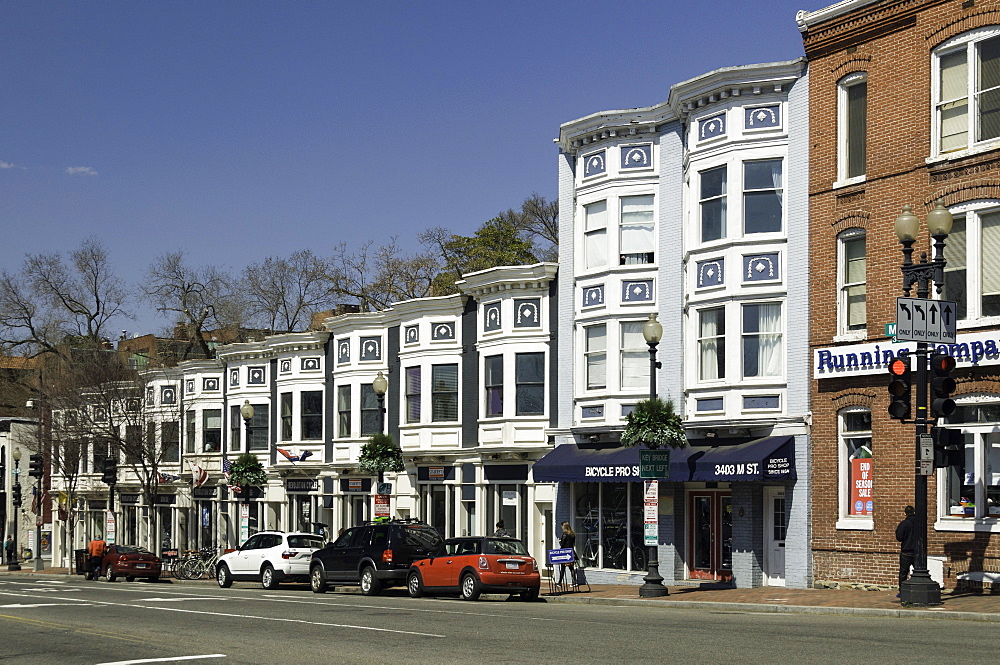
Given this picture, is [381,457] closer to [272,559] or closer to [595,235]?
[272,559]

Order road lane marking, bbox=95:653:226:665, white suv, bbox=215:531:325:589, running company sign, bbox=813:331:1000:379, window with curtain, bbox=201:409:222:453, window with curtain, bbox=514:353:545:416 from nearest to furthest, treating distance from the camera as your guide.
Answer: road lane marking, bbox=95:653:226:665, running company sign, bbox=813:331:1000:379, white suv, bbox=215:531:325:589, window with curtain, bbox=514:353:545:416, window with curtain, bbox=201:409:222:453

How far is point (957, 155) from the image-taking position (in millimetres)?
26234

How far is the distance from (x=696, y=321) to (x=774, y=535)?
5611 mm

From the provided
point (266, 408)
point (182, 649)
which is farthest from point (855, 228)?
point (266, 408)

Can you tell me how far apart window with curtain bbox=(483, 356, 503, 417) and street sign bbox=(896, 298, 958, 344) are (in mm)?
17465

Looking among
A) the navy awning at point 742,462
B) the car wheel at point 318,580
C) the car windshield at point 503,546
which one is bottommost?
the car wheel at point 318,580

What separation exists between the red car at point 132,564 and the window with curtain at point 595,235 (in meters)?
19.1

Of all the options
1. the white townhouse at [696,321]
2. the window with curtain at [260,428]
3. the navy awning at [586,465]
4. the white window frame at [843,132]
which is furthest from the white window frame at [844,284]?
the window with curtain at [260,428]

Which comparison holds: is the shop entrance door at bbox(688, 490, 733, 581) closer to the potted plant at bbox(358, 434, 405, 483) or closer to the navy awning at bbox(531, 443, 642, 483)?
the navy awning at bbox(531, 443, 642, 483)

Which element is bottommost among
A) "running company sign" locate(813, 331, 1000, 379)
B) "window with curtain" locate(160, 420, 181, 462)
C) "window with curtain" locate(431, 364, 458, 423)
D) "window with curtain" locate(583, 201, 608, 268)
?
"window with curtain" locate(160, 420, 181, 462)

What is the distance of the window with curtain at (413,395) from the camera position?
4172 centimetres

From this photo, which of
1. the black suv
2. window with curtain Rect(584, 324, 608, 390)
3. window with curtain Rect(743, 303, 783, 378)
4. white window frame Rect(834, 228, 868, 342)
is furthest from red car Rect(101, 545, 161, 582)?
white window frame Rect(834, 228, 868, 342)

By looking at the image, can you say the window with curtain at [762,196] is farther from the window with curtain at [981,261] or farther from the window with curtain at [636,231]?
the window with curtain at [981,261]

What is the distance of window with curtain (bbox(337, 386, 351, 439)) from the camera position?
4606 centimetres
